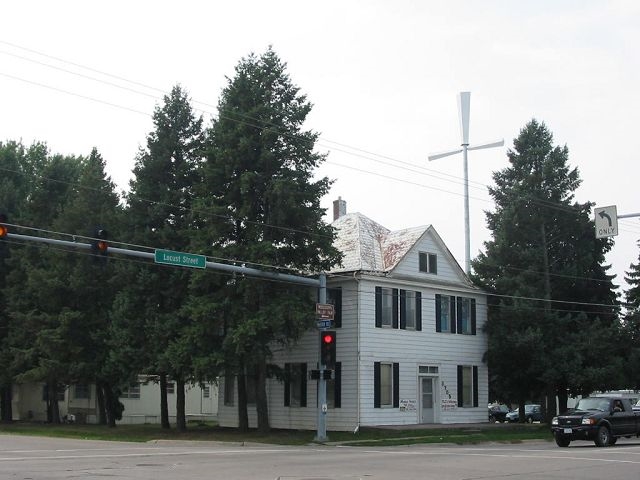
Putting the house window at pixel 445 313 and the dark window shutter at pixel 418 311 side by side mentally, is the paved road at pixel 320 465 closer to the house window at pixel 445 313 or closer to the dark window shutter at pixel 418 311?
the dark window shutter at pixel 418 311

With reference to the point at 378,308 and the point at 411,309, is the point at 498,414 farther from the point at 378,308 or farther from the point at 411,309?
the point at 378,308

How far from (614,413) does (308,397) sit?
51.0 feet

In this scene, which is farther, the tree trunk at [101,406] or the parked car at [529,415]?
the parked car at [529,415]

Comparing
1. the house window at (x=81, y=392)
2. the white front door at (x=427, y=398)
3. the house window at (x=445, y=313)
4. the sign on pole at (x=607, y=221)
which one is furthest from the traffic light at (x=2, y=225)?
the house window at (x=81, y=392)

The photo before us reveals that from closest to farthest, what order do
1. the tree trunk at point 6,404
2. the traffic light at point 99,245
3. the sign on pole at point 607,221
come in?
the sign on pole at point 607,221 < the traffic light at point 99,245 < the tree trunk at point 6,404

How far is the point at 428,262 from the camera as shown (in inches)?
1644

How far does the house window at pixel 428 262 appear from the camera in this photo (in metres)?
41.4

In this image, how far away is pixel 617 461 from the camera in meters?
21.3

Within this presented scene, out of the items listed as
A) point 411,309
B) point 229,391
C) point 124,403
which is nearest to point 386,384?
point 411,309

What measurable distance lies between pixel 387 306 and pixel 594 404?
12481 millimetres

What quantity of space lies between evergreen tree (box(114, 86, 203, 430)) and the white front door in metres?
11.9

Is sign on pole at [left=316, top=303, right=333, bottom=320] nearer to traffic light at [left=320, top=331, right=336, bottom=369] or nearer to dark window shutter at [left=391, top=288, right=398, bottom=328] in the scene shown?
traffic light at [left=320, top=331, right=336, bottom=369]

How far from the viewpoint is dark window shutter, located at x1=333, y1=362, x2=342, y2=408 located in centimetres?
3794

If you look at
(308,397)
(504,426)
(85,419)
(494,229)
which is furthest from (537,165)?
(85,419)
